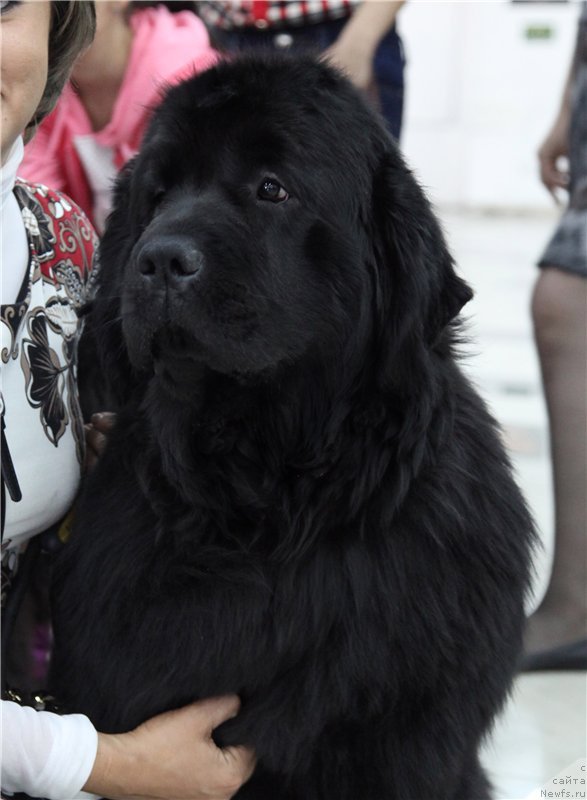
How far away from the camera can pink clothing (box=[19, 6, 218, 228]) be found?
229cm

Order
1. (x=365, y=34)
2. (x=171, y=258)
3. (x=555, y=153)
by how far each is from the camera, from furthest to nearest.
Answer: (x=555, y=153), (x=365, y=34), (x=171, y=258)

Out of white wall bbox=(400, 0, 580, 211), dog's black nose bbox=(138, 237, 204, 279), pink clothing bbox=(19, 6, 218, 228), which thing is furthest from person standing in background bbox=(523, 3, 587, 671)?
white wall bbox=(400, 0, 580, 211)

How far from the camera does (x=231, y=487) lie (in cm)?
155

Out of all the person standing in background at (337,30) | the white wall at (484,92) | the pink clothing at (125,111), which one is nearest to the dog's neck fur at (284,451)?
the pink clothing at (125,111)

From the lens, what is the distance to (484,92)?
9.68 meters

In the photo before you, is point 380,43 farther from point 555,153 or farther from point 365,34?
point 555,153

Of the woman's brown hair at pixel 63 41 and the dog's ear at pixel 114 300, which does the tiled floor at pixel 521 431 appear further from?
the woman's brown hair at pixel 63 41

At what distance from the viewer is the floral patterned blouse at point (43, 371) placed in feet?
5.22

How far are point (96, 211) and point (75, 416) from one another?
0.80 meters

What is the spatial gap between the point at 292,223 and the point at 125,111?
951 mm

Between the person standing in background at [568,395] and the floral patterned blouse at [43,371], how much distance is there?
1108mm

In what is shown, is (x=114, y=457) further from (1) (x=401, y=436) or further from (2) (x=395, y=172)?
(2) (x=395, y=172)

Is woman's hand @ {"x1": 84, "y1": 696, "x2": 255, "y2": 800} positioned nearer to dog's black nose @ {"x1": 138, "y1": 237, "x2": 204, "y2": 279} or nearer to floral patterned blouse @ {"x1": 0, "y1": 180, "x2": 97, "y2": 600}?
floral patterned blouse @ {"x1": 0, "y1": 180, "x2": 97, "y2": 600}

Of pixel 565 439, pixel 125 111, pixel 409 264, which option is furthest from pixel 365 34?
pixel 409 264
